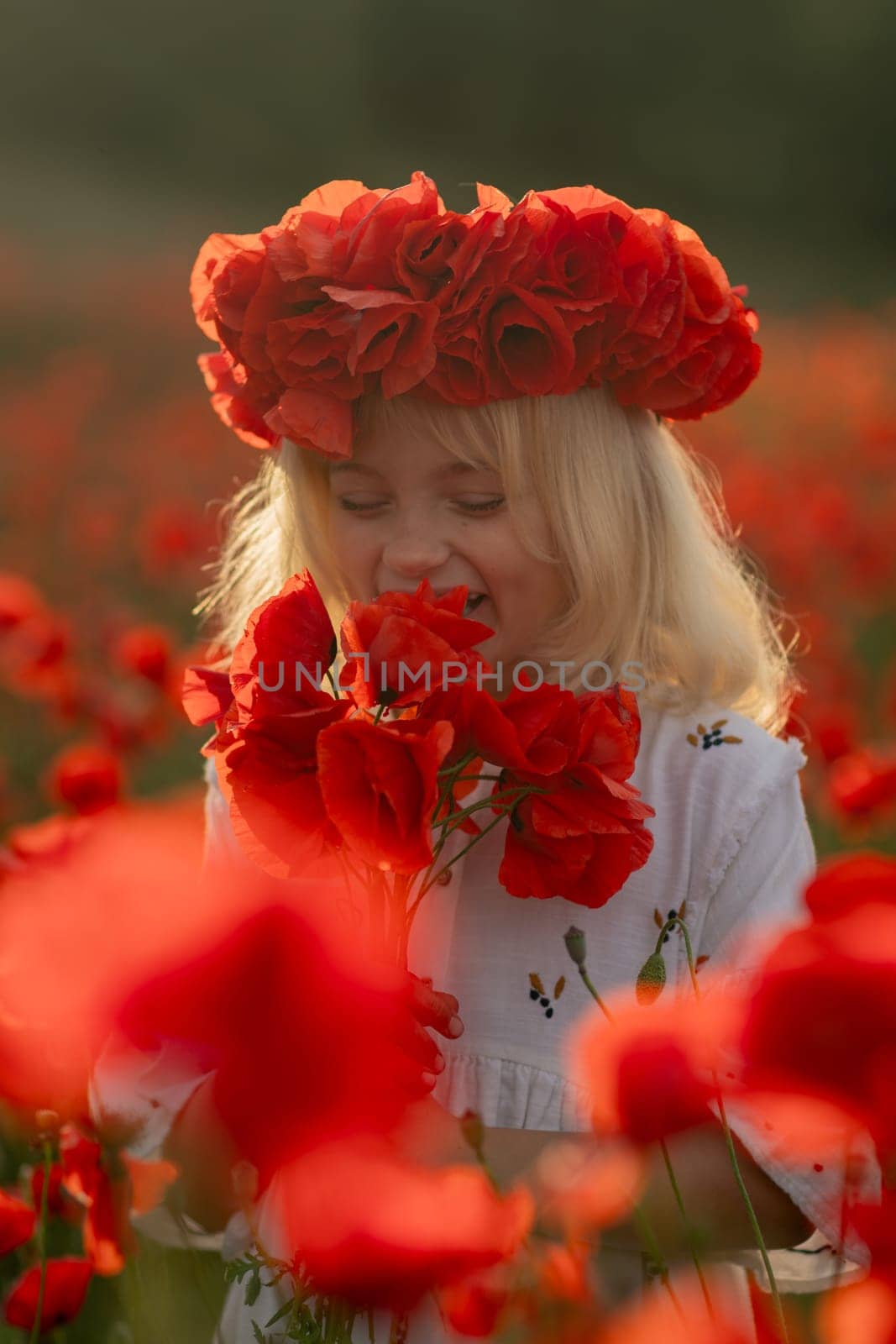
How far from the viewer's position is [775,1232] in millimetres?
765

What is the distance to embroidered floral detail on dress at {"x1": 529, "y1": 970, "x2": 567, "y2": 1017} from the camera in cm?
86

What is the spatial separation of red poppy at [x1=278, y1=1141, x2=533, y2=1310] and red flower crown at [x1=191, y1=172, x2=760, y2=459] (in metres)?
0.45

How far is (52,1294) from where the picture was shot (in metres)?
0.69

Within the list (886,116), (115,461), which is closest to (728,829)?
(115,461)

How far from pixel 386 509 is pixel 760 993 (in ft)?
1.71

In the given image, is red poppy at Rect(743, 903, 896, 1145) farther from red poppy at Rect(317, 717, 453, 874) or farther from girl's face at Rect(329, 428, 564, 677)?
girl's face at Rect(329, 428, 564, 677)

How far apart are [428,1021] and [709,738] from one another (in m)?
0.50

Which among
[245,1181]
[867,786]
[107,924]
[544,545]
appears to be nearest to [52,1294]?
[245,1181]

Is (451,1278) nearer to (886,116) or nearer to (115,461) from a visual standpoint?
(115,461)

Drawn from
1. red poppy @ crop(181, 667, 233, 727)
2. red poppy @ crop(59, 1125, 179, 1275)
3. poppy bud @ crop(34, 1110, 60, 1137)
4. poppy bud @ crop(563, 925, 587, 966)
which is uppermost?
red poppy @ crop(181, 667, 233, 727)

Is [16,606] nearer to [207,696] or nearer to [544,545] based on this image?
[544,545]

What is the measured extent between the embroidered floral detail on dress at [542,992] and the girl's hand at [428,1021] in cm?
35

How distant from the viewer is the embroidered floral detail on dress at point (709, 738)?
3.07 feet

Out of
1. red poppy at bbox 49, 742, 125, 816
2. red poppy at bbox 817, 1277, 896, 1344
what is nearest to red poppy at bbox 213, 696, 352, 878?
red poppy at bbox 817, 1277, 896, 1344
